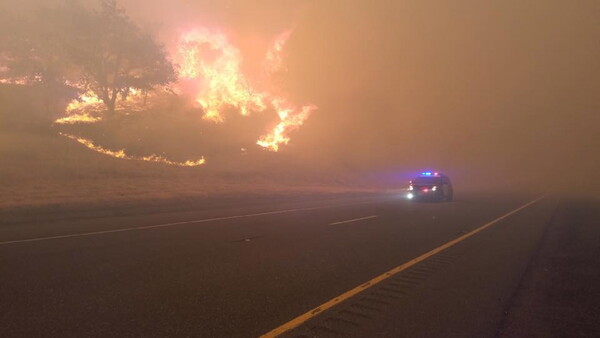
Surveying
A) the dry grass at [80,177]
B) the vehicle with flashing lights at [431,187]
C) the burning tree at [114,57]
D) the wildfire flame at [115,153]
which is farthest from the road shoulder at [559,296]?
the burning tree at [114,57]

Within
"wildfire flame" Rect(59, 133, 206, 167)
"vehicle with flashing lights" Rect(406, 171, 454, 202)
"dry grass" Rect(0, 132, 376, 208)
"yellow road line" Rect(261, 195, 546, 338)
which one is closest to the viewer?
"yellow road line" Rect(261, 195, 546, 338)

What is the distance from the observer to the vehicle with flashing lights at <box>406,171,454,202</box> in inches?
973

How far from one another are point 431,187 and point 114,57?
1254 inches

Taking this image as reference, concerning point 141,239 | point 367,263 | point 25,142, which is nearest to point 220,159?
point 25,142

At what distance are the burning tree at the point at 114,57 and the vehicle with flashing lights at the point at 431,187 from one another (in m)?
26.6

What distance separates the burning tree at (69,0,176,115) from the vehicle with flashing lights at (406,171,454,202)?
26.6m

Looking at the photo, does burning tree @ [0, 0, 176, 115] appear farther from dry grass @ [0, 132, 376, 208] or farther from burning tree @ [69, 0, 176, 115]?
dry grass @ [0, 132, 376, 208]

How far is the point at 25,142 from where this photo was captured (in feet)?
84.9

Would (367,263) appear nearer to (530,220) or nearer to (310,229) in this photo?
(310,229)

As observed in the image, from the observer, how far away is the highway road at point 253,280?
420 centimetres

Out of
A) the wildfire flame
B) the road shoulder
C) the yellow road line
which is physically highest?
the wildfire flame

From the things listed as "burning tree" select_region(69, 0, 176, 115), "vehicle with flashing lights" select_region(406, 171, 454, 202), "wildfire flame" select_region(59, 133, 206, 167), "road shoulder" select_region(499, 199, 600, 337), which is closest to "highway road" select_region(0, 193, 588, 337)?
"road shoulder" select_region(499, 199, 600, 337)

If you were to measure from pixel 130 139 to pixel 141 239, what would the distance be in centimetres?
2793

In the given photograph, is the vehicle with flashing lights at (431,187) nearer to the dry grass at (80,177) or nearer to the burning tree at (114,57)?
the dry grass at (80,177)
